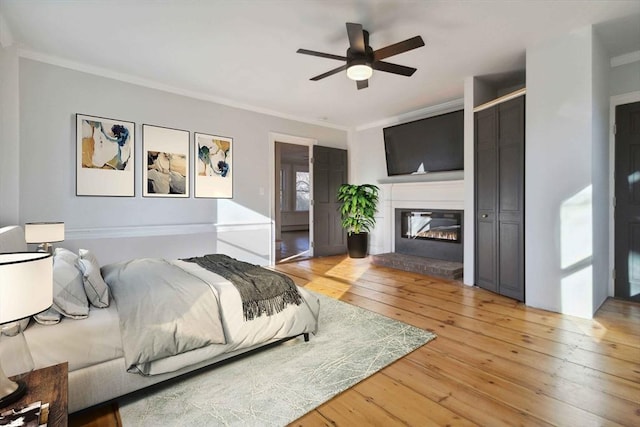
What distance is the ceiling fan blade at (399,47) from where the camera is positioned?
2.39m

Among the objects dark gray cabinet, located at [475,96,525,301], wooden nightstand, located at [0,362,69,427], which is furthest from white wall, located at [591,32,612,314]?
wooden nightstand, located at [0,362,69,427]

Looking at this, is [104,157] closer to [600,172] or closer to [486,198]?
[486,198]

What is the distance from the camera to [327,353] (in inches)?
88.9

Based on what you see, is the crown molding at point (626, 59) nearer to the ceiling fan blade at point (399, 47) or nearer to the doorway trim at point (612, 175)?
the doorway trim at point (612, 175)

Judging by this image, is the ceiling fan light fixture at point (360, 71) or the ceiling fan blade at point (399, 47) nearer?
the ceiling fan blade at point (399, 47)

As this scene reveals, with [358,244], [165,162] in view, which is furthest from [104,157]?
[358,244]

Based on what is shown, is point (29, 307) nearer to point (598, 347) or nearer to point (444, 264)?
point (598, 347)

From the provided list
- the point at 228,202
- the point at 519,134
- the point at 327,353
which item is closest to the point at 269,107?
the point at 228,202

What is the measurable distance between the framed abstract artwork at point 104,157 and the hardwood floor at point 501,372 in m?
2.91

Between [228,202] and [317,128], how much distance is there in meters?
2.38

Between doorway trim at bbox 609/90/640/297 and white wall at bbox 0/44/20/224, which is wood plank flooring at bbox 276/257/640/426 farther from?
white wall at bbox 0/44/20/224

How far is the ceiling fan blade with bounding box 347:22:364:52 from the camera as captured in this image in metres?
2.40

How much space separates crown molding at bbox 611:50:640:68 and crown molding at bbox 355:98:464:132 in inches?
66.5

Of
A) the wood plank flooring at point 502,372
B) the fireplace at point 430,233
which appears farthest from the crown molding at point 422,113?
the wood plank flooring at point 502,372
